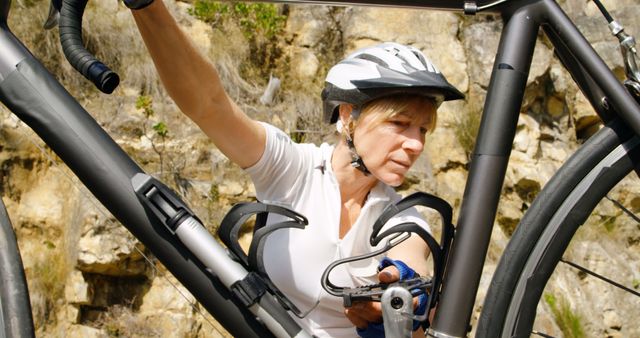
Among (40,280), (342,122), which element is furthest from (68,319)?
(342,122)

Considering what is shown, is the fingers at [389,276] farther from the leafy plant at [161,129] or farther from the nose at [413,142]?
the leafy plant at [161,129]

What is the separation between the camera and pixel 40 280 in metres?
4.29

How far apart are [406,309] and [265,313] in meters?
0.29

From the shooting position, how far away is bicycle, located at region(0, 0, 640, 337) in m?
1.44

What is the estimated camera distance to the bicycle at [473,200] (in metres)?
1.44

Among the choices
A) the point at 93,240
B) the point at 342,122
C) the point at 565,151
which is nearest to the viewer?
the point at 342,122

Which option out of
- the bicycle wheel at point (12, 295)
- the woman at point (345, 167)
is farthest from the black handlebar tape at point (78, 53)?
the bicycle wheel at point (12, 295)

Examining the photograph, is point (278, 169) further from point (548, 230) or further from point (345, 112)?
point (548, 230)

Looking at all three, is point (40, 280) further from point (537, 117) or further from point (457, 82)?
point (537, 117)

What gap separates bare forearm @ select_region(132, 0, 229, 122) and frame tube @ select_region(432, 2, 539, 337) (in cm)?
59

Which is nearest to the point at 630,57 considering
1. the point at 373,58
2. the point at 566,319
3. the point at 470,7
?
the point at 470,7

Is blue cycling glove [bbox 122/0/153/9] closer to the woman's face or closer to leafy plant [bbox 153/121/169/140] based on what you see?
the woman's face

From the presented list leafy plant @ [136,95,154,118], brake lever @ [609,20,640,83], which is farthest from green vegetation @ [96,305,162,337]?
brake lever @ [609,20,640,83]

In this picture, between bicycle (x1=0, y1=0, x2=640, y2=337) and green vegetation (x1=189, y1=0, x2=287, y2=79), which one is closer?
bicycle (x1=0, y1=0, x2=640, y2=337)
